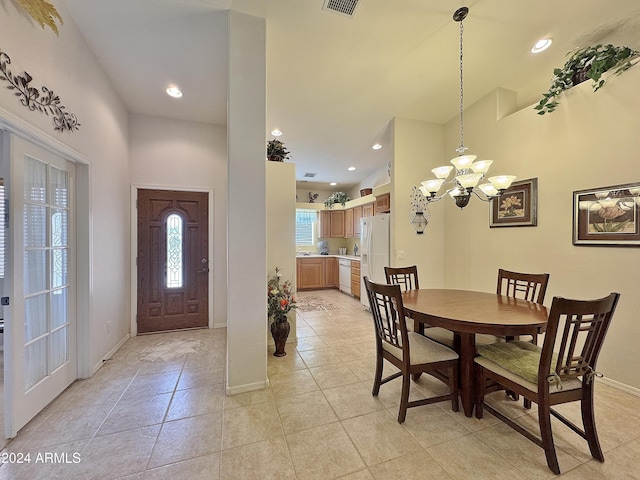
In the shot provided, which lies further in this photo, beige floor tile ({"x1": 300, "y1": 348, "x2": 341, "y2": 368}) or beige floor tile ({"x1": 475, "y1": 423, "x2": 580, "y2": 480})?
beige floor tile ({"x1": 300, "y1": 348, "x2": 341, "y2": 368})

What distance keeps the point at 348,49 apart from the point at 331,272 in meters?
5.04

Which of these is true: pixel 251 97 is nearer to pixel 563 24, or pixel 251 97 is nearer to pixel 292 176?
pixel 292 176

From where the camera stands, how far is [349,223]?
21.6 ft

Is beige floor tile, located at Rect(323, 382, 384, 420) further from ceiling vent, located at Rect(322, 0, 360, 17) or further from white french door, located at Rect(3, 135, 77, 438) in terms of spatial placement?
ceiling vent, located at Rect(322, 0, 360, 17)

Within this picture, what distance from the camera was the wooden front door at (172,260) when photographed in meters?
3.46

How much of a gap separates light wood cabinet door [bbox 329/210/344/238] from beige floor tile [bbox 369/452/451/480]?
5.63 m

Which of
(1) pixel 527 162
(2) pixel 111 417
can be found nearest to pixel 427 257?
(1) pixel 527 162

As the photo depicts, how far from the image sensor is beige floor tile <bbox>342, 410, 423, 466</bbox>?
1.54 meters

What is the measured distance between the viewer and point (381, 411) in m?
1.93

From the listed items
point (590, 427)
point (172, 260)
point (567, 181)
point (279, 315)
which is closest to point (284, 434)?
point (279, 315)

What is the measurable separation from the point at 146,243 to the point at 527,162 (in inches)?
192

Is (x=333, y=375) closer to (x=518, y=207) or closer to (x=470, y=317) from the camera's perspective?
(x=470, y=317)

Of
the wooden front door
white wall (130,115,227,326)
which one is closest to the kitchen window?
white wall (130,115,227,326)

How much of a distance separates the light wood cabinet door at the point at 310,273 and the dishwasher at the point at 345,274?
1.76 feet
